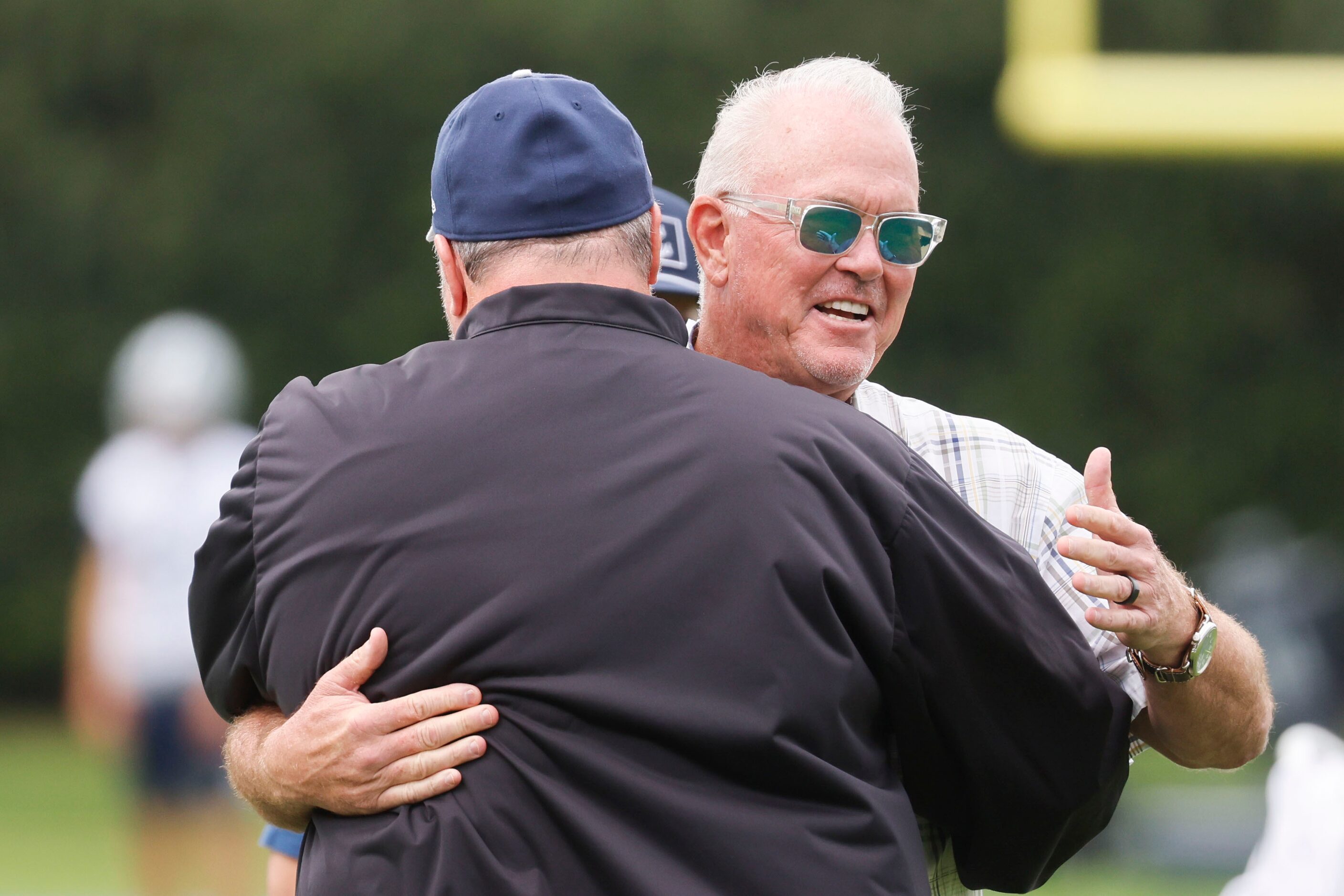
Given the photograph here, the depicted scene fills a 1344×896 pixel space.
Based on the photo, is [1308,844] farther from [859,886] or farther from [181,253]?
[181,253]

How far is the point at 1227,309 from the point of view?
1252 centimetres

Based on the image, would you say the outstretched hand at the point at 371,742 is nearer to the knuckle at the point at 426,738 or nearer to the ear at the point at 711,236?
the knuckle at the point at 426,738

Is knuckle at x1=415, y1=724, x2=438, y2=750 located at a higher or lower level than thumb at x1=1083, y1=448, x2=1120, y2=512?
lower

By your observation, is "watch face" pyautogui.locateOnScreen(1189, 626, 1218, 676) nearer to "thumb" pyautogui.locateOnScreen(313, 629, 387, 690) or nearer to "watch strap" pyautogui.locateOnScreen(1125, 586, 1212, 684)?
"watch strap" pyautogui.locateOnScreen(1125, 586, 1212, 684)

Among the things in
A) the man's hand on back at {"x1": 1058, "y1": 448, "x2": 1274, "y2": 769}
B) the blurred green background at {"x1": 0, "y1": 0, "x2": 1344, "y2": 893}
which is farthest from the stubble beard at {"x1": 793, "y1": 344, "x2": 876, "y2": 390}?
the blurred green background at {"x1": 0, "y1": 0, "x2": 1344, "y2": 893}

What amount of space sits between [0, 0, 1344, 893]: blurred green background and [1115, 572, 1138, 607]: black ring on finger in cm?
1024

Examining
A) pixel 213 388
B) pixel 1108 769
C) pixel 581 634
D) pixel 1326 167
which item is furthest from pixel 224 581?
pixel 1326 167

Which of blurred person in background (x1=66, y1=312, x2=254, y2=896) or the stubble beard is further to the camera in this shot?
blurred person in background (x1=66, y1=312, x2=254, y2=896)

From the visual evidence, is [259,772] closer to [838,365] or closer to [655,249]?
[655,249]

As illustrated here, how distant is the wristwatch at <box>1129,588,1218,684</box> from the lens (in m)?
2.02

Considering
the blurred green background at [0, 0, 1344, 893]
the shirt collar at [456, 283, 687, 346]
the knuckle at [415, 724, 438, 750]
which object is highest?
the shirt collar at [456, 283, 687, 346]

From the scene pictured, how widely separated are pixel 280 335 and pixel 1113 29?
6.41 metres

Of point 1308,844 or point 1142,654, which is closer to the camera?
point 1142,654

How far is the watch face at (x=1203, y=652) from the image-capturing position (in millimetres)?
2020
